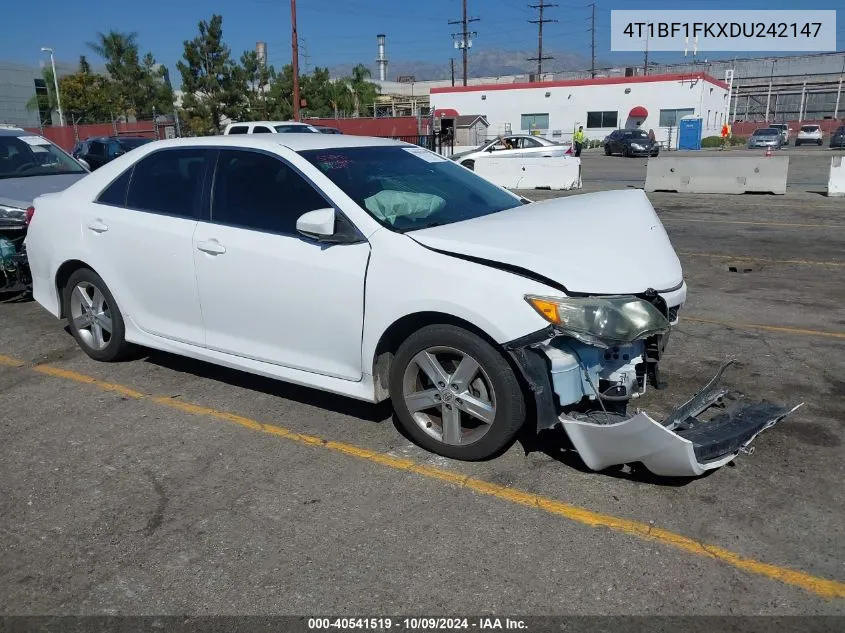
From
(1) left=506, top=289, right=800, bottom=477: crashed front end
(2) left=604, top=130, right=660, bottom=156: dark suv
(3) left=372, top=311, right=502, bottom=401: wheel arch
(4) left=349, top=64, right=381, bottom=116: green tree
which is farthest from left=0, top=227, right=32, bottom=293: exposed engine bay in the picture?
(4) left=349, top=64, right=381, bottom=116: green tree

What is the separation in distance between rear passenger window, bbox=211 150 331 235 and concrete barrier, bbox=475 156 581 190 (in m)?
15.9

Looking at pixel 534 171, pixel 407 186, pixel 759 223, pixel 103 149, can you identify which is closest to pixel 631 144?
pixel 534 171

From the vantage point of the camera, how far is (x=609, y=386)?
11.6 ft

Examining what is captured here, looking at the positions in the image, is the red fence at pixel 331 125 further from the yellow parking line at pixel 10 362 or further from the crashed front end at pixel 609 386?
the crashed front end at pixel 609 386

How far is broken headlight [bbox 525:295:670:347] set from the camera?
330 cm

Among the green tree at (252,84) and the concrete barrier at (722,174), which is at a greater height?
the green tree at (252,84)

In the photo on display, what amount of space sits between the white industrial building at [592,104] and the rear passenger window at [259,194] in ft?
176

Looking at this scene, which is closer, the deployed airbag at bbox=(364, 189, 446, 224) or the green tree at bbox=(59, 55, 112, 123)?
the deployed airbag at bbox=(364, 189, 446, 224)

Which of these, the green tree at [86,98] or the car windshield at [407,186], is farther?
the green tree at [86,98]

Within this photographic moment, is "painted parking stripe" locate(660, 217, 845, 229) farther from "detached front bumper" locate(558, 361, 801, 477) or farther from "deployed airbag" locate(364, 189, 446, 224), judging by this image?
"deployed airbag" locate(364, 189, 446, 224)

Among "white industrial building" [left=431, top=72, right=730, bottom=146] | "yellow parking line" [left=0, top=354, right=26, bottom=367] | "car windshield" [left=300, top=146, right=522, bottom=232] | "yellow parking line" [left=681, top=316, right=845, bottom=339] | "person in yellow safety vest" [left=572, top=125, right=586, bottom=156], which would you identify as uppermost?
"white industrial building" [left=431, top=72, right=730, bottom=146]

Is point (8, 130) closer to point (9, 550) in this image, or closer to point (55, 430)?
point (55, 430)

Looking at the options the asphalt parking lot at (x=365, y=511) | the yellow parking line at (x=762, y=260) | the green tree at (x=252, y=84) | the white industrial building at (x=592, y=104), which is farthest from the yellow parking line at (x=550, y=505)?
the white industrial building at (x=592, y=104)

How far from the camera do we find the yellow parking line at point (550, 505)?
2.82 meters
